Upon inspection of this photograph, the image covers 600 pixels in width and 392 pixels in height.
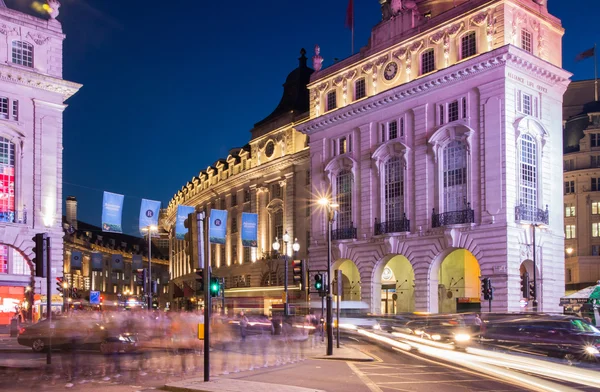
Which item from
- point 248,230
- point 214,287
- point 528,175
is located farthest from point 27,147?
point 214,287

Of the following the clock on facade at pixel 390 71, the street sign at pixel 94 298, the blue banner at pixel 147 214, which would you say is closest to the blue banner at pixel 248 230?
the blue banner at pixel 147 214

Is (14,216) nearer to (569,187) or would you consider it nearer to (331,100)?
(331,100)

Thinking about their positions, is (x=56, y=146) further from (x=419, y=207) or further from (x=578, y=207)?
(x=578, y=207)

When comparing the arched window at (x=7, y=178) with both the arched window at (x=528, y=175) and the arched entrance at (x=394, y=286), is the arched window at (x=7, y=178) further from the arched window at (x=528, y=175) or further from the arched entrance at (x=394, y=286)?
the arched window at (x=528, y=175)

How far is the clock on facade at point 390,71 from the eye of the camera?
54062 mm

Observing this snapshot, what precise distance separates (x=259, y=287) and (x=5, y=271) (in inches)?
1098

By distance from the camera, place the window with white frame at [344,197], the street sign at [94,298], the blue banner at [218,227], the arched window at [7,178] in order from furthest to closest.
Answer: the window with white frame at [344,197], the arched window at [7,178], the blue banner at [218,227], the street sign at [94,298]

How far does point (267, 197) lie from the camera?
75.0 meters

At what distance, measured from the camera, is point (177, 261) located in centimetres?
11262

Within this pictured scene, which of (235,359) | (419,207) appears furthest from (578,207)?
(235,359)

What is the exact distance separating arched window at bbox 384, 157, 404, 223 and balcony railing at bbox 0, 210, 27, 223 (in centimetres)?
2699

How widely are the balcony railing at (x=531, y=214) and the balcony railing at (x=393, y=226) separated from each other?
29.3ft

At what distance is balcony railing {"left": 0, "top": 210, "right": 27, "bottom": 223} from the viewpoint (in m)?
51.2

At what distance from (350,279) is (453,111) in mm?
18256
